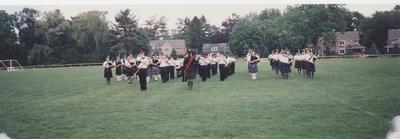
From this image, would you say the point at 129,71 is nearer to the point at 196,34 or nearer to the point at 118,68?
the point at 118,68

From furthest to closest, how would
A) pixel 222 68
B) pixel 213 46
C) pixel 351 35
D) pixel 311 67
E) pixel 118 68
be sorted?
pixel 213 46 < pixel 351 35 < pixel 118 68 < pixel 222 68 < pixel 311 67

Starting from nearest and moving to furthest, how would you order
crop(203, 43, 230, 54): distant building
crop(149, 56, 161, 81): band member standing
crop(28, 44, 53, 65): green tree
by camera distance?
crop(149, 56, 161, 81): band member standing, crop(28, 44, 53, 65): green tree, crop(203, 43, 230, 54): distant building

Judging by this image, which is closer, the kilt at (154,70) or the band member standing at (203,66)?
the band member standing at (203,66)

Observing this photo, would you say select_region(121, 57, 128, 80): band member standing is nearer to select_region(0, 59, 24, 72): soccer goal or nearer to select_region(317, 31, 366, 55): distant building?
select_region(0, 59, 24, 72): soccer goal

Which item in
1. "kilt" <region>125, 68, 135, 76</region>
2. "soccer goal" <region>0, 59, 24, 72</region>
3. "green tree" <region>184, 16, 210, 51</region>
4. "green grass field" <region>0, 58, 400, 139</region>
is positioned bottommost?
"green grass field" <region>0, 58, 400, 139</region>

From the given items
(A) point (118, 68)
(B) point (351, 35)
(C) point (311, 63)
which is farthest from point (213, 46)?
(C) point (311, 63)

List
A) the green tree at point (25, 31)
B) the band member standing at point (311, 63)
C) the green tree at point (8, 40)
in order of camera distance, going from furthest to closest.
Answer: the green tree at point (25, 31), the green tree at point (8, 40), the band member standing at point (311, 63)

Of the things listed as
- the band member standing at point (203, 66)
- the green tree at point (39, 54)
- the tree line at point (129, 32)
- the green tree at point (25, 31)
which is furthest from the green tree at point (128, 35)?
the band member standing at point (203, 66)

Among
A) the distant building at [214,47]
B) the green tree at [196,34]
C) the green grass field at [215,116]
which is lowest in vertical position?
the green grass field at [215,116]

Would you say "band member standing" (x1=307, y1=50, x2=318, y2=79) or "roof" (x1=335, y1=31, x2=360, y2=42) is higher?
"roof" (x1=335, y1=31, x2=360, y2=42)

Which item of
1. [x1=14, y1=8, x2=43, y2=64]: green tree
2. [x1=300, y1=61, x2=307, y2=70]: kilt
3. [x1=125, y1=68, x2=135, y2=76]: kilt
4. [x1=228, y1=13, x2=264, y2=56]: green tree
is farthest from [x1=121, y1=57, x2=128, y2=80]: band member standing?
[x1=228, y1=13, x2=264, y2=56]: green tree

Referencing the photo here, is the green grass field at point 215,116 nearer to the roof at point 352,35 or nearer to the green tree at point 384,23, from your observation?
the green tree at point 384,23

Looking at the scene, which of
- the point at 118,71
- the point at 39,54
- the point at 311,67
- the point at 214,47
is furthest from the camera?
the point at 214,47

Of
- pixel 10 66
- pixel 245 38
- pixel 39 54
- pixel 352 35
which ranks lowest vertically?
pixel 10 66
